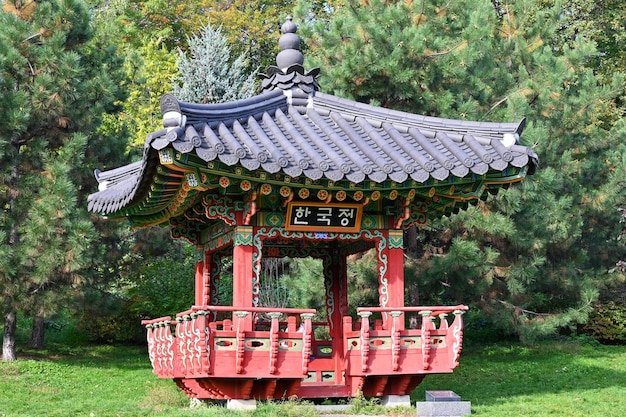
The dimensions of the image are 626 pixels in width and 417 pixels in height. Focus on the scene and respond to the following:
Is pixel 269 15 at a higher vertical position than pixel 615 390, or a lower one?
higher

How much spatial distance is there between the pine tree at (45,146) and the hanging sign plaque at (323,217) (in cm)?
737

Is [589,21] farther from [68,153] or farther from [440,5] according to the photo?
[68,153]

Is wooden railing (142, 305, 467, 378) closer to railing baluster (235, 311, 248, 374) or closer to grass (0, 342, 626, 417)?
railing baluster (235, 311, 248, 374)

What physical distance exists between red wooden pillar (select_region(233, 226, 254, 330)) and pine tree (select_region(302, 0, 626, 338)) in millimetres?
6822

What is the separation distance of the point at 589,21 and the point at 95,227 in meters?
17.8

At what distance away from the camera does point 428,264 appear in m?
17.6

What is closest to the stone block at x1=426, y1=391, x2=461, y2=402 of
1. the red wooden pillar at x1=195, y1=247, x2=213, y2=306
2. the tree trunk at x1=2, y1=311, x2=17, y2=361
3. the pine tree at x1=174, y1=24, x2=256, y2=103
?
the red wooden pillar at x1=195, y1=247, x2=213, y2=306

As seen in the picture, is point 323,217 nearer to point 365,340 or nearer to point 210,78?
point 365,340

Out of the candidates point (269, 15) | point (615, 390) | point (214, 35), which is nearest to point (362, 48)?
point (615, 390)

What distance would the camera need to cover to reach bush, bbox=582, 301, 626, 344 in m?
20.4

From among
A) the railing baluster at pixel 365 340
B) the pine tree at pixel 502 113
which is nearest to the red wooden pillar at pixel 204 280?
the railing baluster at pixel 365 340

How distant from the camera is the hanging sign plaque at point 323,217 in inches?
433

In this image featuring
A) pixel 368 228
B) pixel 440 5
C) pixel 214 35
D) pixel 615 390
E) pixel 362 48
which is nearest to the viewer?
pixel 368 228

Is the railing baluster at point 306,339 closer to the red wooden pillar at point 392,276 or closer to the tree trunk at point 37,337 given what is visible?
the red wooden pillar at point 392,276
